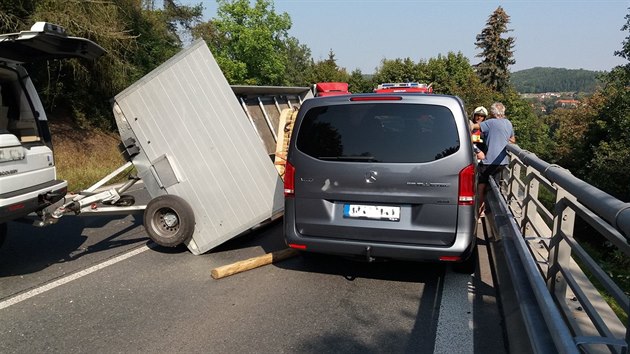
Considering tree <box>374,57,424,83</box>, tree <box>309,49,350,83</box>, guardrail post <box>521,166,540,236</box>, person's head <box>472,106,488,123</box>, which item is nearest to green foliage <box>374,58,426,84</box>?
tree <box>374,57,424,83</box>

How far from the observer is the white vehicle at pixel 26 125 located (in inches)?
186

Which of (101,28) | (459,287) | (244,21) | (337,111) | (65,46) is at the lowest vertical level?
(459,287)

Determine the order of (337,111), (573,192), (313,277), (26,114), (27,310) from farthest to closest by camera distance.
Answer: (26,114), (313,277), (337,111), (27,310), (573,192)

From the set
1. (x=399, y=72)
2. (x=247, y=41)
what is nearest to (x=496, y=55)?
(x=399, y=72)

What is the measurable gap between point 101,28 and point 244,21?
2392 centimetres

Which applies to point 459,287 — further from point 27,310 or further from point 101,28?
point 101,28

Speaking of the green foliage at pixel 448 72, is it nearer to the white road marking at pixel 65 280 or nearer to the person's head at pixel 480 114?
the person's head at pixel 480 114

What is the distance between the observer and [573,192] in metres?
2.68

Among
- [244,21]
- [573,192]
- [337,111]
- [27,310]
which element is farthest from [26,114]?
[244,21]

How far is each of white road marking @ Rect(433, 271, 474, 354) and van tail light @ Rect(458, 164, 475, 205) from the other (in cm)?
93

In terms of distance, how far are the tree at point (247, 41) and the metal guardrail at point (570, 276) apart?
114 feet

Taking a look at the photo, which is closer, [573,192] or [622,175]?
[573,192]

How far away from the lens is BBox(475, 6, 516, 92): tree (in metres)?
70.2

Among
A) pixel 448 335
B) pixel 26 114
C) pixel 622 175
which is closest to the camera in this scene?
pixel 448 335
